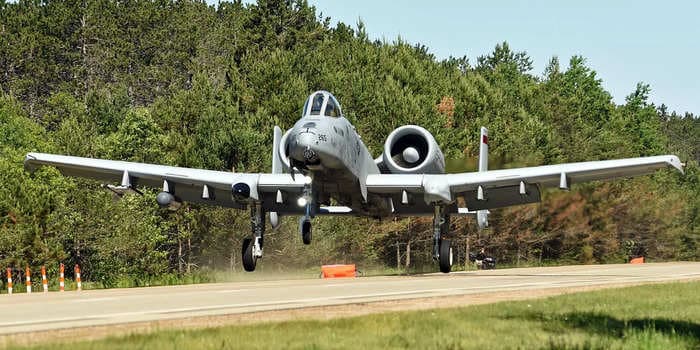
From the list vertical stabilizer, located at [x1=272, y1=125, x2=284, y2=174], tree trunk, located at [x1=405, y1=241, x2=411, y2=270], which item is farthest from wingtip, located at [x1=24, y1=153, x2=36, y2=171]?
tree trunk, located at [x1=405, y1=241, x2=411, y2=270]

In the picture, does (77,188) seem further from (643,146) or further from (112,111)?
(643,146)

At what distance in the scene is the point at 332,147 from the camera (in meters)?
23.7

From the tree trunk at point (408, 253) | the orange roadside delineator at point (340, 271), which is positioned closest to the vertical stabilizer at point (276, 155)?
the orange roadside delineator at point (340, 271)

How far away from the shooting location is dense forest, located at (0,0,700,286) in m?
51.1

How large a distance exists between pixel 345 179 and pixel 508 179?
201 inches

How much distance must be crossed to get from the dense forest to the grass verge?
835 inches

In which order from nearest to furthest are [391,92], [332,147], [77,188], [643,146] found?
[332,147] → [77,188] → [391,92] → [643,146]

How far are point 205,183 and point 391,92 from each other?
39.0 m

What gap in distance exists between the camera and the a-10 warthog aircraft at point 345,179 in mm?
24516

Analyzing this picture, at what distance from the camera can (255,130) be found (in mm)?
57875

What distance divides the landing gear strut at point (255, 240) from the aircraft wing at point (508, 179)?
351 centimetres

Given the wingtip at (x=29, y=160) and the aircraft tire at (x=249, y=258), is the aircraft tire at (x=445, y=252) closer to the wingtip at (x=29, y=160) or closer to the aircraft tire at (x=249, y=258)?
the aircraft tire at (x=249, y=258)

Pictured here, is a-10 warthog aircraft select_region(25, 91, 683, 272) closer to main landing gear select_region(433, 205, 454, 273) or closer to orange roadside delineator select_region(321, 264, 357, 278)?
main landing gear select_region(433, 205, 454, 273)

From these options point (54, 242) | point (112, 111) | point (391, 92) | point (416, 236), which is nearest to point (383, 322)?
point (54, 242)
